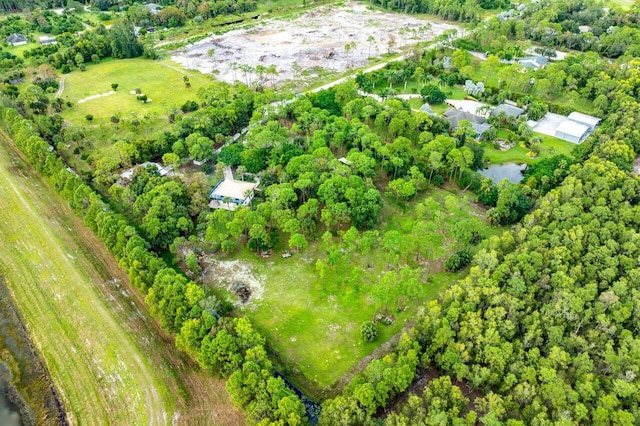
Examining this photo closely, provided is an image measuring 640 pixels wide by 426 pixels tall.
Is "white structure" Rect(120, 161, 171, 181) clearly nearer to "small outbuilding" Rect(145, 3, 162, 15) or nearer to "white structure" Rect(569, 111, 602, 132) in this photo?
"white structure" Rect(569, 111, 602, 132)

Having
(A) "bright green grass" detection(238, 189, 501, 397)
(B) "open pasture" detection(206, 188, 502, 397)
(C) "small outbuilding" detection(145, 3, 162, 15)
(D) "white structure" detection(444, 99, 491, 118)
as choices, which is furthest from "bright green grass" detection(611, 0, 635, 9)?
(C) "small outbuilding" detection(145, 3, 162, 15)

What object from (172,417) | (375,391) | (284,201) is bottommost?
(172,417)

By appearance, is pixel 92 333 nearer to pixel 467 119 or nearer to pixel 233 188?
pixel 233 188

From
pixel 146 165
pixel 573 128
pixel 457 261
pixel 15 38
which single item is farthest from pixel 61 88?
pixel 573 128

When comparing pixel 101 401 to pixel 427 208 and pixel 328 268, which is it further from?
pixel 427 208

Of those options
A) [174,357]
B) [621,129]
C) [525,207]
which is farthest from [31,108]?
[621,129]

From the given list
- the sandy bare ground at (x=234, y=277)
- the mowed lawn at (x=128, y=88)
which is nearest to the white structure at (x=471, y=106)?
the mowed lawn at (x=128, y=88)

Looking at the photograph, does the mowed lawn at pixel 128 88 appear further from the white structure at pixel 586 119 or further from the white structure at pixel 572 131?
the white structure at pixel 586 119
